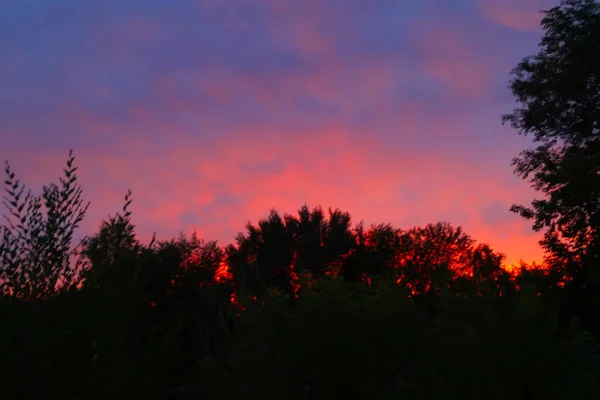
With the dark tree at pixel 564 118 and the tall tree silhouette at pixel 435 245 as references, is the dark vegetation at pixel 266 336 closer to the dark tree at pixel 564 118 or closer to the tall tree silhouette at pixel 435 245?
the dark tree at pixel 564 118

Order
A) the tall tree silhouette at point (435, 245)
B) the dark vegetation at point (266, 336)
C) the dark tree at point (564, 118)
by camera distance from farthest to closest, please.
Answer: the tall tree silhouette at point (435, 245) < the dark tree at point (564, 118) < the dark vegetation at point (266, 336)

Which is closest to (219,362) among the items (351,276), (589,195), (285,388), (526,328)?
(285,388)

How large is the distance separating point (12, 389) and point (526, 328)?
5671 mm

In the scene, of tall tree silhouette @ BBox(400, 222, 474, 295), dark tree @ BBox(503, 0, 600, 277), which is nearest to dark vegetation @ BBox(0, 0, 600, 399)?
dark tree @ BBox(503, 0, 600, 277)

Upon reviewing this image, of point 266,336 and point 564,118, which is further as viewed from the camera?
point 564,118

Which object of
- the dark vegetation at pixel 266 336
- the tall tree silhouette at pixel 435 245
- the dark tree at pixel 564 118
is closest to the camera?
the dark vegetation at pixel 266 336

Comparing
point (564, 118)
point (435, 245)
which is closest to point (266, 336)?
point (564, 118)

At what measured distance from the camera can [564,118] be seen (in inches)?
1216

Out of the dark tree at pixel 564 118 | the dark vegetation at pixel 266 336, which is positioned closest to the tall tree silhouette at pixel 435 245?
the dark tree at pixel 564 118

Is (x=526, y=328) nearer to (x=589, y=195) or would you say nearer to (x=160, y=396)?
(x=160, y=396)

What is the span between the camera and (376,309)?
8.10 m

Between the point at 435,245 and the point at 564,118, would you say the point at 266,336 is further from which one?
the point at 435,245

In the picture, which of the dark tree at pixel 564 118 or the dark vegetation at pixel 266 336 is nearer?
the dark vegetation at pixel 266 336

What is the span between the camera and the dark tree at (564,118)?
29219 millimetres
